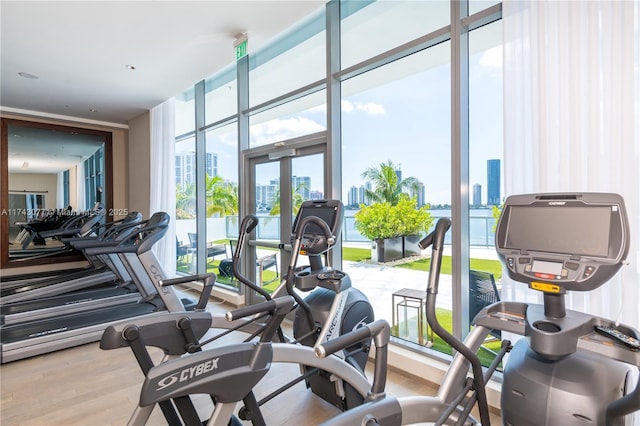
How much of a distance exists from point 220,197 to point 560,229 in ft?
15.8

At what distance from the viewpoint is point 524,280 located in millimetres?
1344

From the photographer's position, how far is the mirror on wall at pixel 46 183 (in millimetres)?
6293

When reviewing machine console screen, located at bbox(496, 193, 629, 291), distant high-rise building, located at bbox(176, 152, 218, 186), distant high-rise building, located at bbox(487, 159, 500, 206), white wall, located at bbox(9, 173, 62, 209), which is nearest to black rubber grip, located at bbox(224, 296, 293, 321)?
machine console screen, located at bbox(496, 193, 629, 291)

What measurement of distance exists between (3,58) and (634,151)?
6.07 m

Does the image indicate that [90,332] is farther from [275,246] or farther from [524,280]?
[524,280]

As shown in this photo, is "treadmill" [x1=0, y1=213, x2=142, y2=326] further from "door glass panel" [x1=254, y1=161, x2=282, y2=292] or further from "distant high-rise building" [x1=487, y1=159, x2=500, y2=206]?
"distant high-rise building" [x1=487, y1=159, x2=500, y2=206]

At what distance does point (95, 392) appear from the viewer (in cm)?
254

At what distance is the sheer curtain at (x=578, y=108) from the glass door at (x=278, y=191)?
1.88 m

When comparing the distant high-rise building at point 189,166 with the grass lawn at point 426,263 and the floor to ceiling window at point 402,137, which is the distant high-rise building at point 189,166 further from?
the grass lawn at point 426,263

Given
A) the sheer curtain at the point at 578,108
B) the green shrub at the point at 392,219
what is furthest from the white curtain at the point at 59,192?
the sheer curtain at the point at 578,108

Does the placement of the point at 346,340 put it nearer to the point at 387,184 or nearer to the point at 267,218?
the point at 387,184

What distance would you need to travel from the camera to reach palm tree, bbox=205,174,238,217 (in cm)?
516

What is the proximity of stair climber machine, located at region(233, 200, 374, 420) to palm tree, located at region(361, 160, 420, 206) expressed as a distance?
0.96 m

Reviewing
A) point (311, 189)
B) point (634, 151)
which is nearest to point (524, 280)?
point (634, 151)
